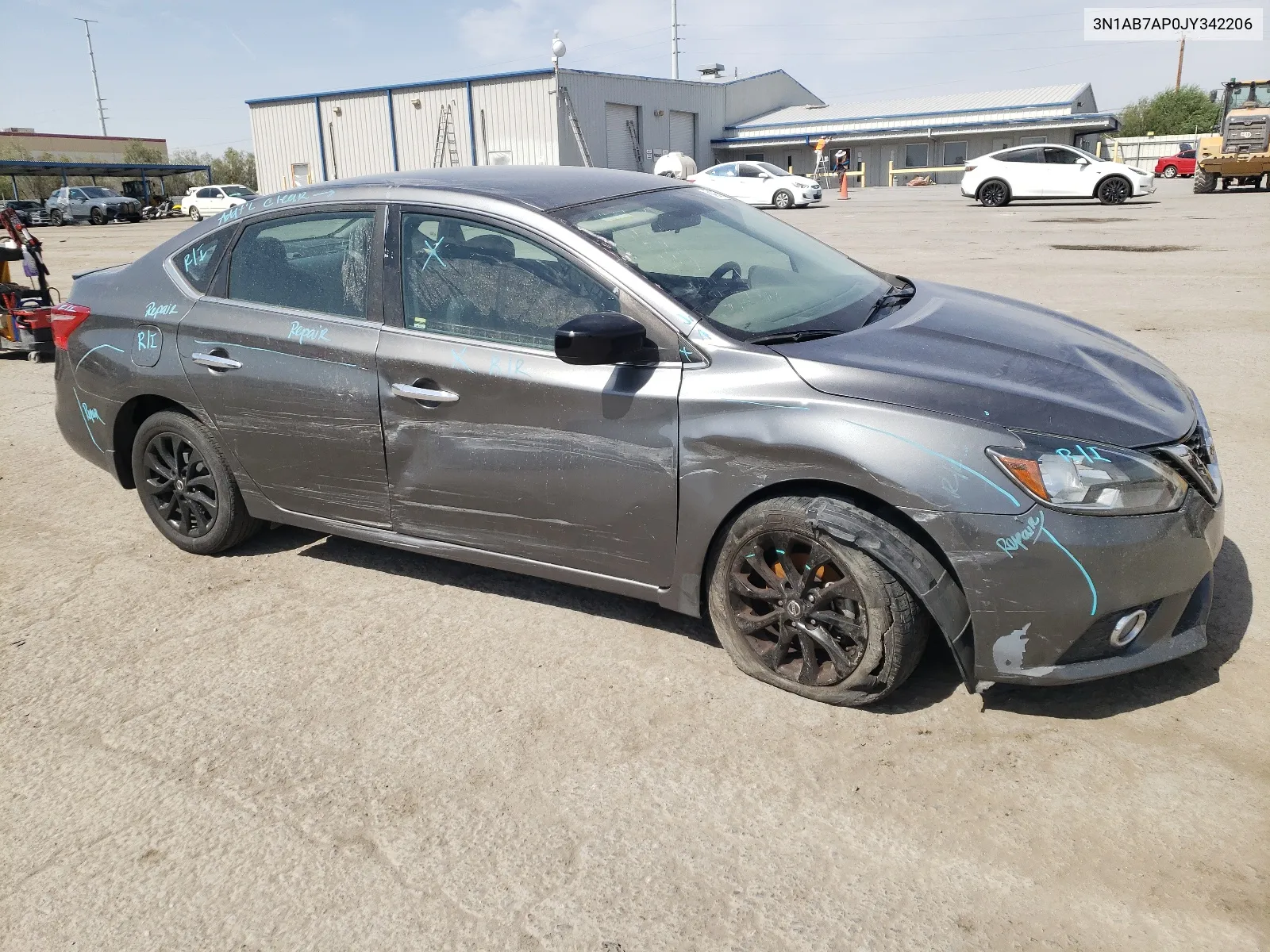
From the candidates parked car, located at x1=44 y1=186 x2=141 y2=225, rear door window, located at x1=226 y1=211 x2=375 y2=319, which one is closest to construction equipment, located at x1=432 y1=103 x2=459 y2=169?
parked car, located at x1=44 y1=186 x2=141 y2=225

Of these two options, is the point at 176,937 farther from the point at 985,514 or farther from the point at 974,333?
the point at 974,333

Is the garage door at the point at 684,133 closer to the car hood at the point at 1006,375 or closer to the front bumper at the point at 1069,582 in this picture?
the car hood at the point at 1006,375

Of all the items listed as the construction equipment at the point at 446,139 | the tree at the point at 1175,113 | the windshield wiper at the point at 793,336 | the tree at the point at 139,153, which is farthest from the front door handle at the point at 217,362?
the tree at the point at 139,153

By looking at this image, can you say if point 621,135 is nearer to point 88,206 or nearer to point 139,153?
point 88,206

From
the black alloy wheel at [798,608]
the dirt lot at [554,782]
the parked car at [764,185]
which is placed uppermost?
the parked car at [764,185]

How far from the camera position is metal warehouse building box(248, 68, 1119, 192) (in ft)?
152

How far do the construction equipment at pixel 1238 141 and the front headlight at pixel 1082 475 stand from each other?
1175 inches

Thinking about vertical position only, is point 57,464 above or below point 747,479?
below

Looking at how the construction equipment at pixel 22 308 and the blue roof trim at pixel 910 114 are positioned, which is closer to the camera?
the construction equipment at pixel 22 308

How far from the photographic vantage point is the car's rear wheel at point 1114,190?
2495 cm

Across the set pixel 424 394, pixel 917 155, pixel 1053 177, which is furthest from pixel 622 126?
pixel 424 394

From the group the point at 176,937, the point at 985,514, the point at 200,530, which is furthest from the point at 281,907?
the point at 200,530

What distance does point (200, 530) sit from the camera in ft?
15.3

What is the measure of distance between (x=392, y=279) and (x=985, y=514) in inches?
92.5
